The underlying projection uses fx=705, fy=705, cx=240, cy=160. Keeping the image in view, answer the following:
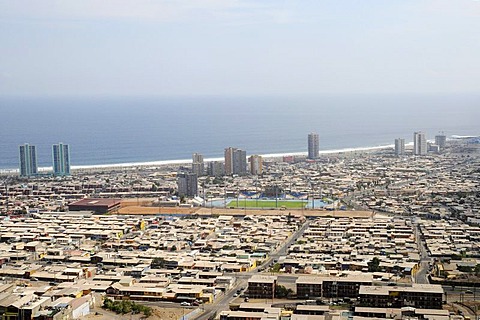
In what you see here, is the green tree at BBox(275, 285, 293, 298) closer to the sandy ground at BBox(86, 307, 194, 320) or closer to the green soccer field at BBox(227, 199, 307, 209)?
the sandy ground at BBox(86, 307, 194, 320)

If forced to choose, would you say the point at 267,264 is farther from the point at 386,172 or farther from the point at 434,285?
the point at 386,172

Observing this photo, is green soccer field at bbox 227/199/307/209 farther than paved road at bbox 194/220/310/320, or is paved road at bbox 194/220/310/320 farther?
green soccer field at bbox 227/199/307/209

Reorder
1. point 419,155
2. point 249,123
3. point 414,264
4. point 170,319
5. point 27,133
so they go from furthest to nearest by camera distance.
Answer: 1. point 249,123
2. point 27,133
3. point 419,155
4. point 414,264
5. point 170,319

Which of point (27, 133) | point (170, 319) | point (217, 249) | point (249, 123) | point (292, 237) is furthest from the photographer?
point (249, 123)

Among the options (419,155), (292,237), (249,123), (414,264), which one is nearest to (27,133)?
(249,123)

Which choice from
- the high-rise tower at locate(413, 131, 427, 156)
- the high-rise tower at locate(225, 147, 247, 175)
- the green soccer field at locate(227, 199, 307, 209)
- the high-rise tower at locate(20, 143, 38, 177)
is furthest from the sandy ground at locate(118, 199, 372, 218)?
the high-rise tower at locate(413, 131, 427, 156)

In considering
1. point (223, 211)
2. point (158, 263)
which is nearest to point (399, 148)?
point (223, 211)
